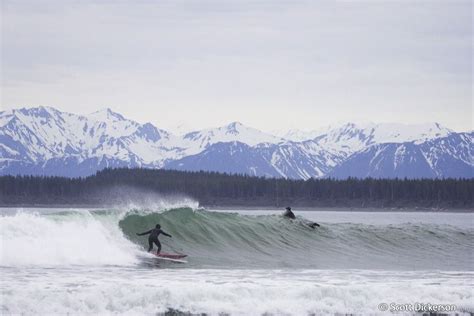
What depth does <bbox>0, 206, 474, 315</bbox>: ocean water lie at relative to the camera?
80.2 feet

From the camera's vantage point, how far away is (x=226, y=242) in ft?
144

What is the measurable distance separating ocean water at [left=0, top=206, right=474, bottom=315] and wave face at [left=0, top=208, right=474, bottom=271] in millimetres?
70

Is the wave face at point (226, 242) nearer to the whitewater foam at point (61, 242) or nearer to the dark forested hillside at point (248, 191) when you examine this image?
the whitewater foam at point (61, 242)

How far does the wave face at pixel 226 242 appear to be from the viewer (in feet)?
107

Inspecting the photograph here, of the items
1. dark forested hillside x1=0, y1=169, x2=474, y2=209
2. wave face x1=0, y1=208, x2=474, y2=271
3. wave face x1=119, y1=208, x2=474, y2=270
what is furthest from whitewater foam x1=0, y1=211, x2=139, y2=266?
dark forested hillside x1=0, y1=169, x2=474, y2=209

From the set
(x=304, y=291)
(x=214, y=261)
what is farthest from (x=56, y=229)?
(x=304, y=291)

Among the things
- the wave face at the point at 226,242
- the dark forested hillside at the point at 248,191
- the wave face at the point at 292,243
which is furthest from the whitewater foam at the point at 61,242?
the dark forested hillside at the point at 248,191

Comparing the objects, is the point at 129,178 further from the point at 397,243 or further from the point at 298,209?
the point at 397,243

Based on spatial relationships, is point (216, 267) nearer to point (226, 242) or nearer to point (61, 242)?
point (61, 242)

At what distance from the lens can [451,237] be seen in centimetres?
5697

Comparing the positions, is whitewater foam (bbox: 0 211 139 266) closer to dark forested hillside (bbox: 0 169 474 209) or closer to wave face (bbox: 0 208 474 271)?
wave face (bbox: 0 208 474 271)

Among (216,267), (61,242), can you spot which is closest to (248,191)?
(216,267)

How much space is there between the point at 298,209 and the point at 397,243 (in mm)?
131328

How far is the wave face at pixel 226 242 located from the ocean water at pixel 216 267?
0.07 m
